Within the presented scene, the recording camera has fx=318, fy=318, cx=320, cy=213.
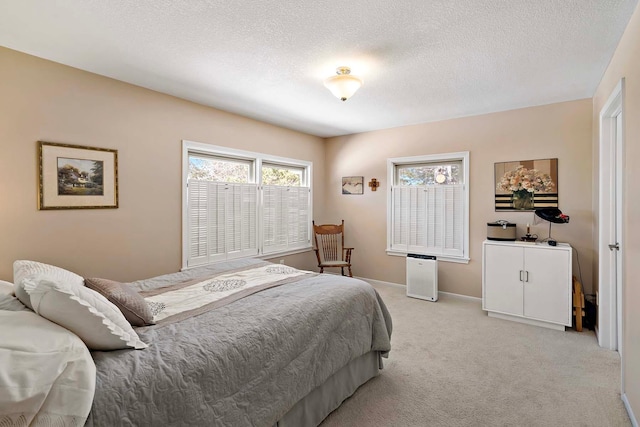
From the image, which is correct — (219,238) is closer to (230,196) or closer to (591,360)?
(230,196)

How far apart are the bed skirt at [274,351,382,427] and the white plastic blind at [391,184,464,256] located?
8.55ft

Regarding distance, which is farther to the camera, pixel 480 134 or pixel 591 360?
pixel 480 134

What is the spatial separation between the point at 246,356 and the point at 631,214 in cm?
248

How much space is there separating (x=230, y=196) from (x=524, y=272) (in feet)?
12.1

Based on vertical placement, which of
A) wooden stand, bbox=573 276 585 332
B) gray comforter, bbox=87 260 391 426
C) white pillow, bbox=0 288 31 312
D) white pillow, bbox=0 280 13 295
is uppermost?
white pillow, bbox=0 280 13 295

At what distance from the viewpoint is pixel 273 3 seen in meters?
1.96

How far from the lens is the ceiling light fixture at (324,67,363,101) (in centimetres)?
279

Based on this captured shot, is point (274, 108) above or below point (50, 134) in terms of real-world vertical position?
above

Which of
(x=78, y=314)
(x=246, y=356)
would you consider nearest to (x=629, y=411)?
(x=246, y=356)

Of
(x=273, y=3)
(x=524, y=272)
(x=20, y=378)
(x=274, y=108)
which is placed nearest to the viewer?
(x=20, y=378)

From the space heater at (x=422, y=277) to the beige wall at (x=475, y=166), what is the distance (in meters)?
0.35

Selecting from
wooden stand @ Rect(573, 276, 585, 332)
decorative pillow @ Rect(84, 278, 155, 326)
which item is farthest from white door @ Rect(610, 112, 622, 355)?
decorative pillow @ Rect(84, 278, 155, 326)

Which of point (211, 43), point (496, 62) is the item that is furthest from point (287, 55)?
point (496, 62)

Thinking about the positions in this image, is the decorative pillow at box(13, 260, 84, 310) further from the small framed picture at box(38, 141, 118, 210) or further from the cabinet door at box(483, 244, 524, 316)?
the cabinet door at box(483, 244, 524, 316)
